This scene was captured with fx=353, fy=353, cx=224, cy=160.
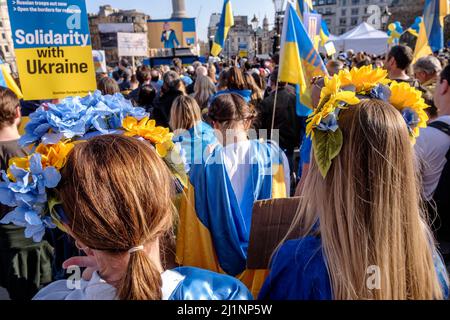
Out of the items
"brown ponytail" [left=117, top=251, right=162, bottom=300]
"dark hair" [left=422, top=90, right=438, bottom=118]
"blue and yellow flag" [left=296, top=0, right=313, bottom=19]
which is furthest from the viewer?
"blue and yellow flag" [left=296, top=0, right=313, bottom=19]

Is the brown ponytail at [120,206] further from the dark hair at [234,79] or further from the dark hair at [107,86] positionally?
the dark hair at [107,86]

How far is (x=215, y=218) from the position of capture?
2.37m

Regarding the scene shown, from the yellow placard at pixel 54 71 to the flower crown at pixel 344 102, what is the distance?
85.3 inches

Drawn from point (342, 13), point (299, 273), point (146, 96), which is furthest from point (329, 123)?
point (342, 13)

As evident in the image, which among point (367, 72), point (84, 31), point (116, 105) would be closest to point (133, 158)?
point (116, 105)

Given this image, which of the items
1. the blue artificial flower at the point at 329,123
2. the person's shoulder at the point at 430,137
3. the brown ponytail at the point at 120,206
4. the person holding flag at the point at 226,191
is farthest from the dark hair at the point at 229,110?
the brown ponytail at the point at 120,206

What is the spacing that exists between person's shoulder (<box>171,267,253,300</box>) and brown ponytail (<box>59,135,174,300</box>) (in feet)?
0.31

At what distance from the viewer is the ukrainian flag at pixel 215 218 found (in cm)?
236

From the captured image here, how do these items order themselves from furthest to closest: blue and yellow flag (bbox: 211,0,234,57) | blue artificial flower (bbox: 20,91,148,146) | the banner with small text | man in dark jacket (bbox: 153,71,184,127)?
blue and yellow flag (bbox: 211,0,234,57)
man in dark jacket (bbox: 153,71,184,127)
the banner with small text
blue artificial flower (bbox: 20,91,148,146)

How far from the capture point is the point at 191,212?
243 cm

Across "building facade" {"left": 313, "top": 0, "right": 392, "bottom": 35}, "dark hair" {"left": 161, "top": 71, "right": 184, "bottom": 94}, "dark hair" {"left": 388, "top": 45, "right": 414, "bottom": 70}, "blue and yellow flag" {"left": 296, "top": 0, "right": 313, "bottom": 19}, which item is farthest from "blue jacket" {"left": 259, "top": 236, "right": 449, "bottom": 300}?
"building facade" {"left": 313, "top": 0, "right": 392, "bottom": 35}

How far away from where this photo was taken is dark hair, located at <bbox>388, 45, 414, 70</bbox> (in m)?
4.03

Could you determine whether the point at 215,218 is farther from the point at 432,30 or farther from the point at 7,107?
the point at 432,30

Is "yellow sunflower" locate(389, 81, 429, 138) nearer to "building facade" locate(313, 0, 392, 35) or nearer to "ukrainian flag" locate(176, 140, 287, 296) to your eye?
"ukrainian flag" locate(176, 140, 287, 296)
